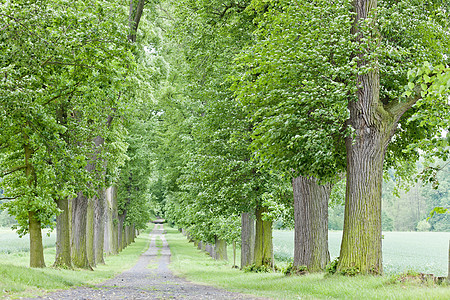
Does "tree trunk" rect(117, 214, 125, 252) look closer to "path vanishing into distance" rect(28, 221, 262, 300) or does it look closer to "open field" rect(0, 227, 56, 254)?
"open field" rect(0, 227, 56, 254)

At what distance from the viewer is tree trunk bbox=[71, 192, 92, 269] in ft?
58.4

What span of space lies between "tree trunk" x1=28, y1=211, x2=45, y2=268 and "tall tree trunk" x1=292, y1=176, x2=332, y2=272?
8.28 m

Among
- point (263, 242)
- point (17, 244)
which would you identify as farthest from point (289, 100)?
point (17, 244)

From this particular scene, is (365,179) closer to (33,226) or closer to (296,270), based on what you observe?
(296,270)

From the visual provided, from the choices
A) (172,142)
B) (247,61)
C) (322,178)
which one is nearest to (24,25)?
(247,61)

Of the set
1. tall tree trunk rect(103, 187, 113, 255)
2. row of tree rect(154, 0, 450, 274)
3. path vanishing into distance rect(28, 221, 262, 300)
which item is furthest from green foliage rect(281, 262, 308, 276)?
tall tree trunk rect(103, 187, 113, 255)

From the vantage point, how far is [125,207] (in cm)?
4091

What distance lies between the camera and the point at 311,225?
13.2 meters

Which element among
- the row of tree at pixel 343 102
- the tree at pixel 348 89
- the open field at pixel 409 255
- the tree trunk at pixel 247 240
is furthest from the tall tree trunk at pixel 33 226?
the open field at pixel 409 255

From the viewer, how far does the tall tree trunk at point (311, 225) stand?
1314 centimetres

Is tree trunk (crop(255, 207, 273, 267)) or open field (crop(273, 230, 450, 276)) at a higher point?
tree trunk (crop(255, 207, 273, 267))

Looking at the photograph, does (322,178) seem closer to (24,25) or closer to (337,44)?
(337,44)

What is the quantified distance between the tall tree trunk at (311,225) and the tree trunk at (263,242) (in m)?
3.70

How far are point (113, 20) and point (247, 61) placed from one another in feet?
12.6
